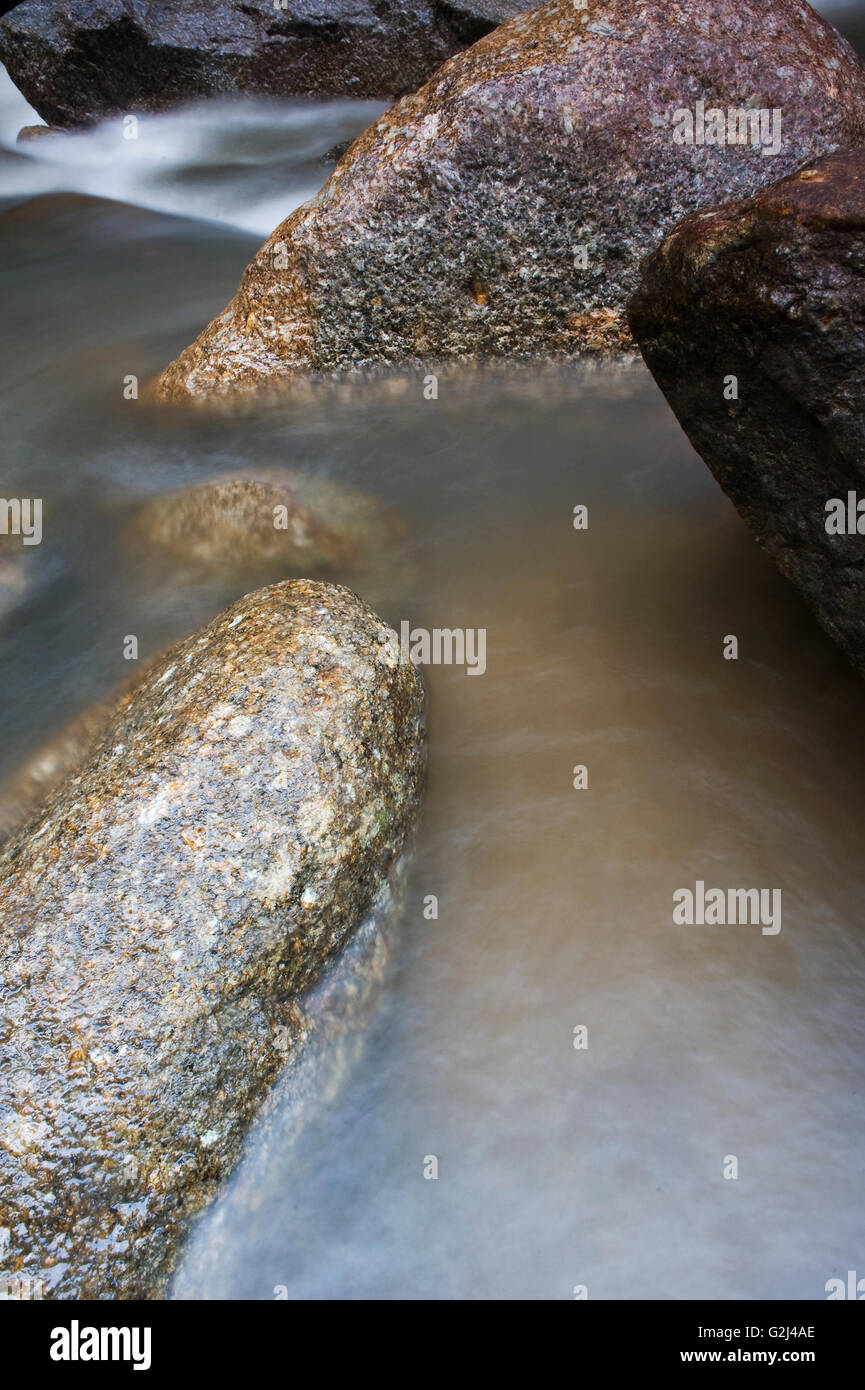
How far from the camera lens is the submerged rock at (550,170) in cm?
521

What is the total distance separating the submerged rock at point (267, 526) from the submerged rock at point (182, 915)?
38.6 inches

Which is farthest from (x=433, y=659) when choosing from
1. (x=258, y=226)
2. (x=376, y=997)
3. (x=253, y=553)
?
(x=258, y=226)

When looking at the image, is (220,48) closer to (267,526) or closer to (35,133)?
(35,133)

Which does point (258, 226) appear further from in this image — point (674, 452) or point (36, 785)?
point (36, 785)

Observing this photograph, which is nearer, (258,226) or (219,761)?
(219,761)

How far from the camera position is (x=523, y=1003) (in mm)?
3025

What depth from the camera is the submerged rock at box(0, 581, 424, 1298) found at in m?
2.54

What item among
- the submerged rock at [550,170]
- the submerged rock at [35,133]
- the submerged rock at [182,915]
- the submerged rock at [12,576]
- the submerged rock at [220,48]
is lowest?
the submerged rock at [182,915]

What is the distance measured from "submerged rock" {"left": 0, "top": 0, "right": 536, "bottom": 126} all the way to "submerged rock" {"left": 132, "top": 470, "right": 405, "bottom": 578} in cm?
682

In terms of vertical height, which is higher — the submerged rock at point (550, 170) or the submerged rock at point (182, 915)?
the submerged rock at point (550, 170)

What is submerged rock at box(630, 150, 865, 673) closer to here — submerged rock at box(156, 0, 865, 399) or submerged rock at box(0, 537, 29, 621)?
submerged rock at box(156, 0, 865, 399)

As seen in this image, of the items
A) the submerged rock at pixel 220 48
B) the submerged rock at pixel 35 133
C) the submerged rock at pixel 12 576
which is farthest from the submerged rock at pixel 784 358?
the submerged rock at pixel 35 133

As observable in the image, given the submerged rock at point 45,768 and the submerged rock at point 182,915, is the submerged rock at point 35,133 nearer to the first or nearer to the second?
the submerged rock at point 45,768

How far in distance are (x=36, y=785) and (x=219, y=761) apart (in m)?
1.02
